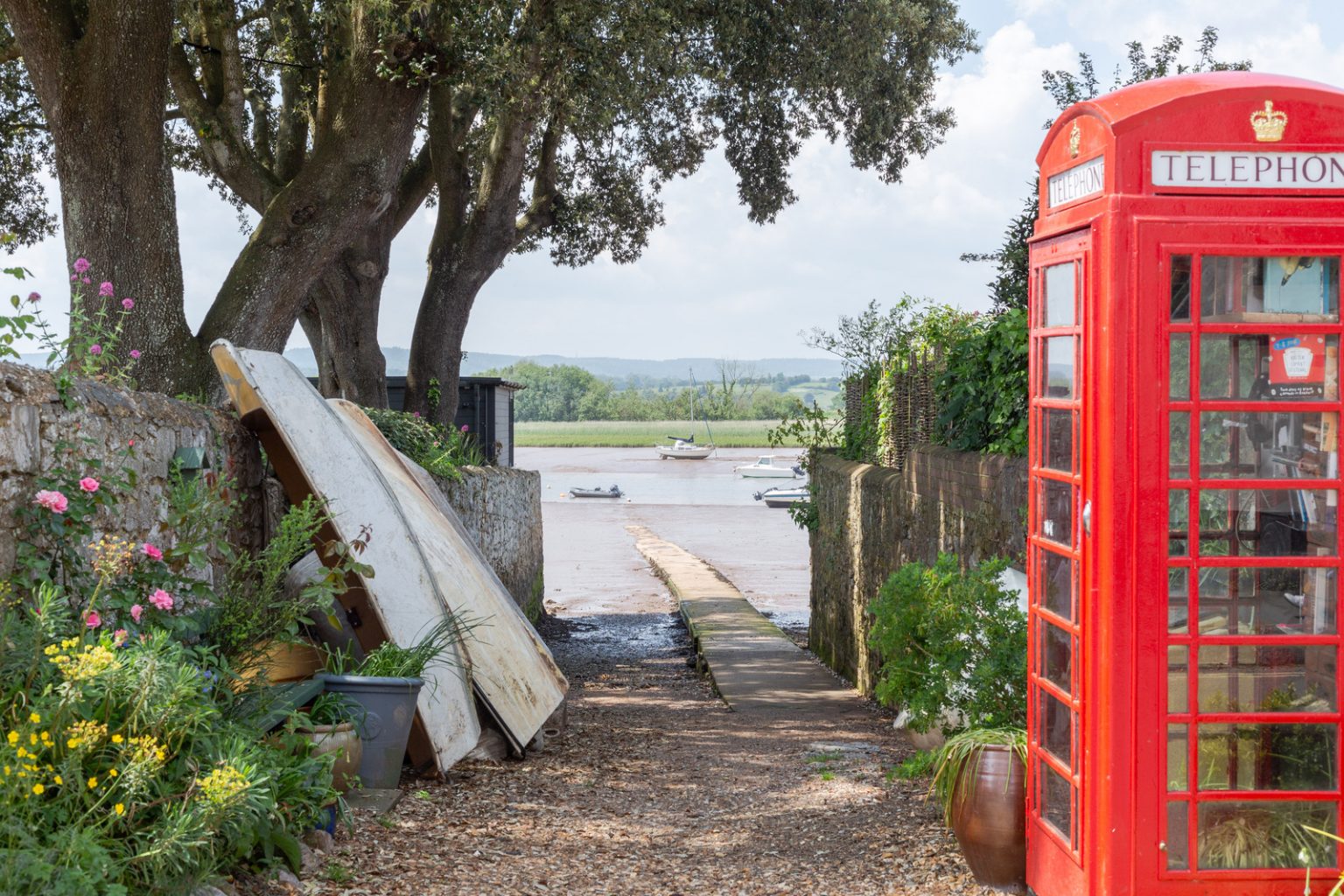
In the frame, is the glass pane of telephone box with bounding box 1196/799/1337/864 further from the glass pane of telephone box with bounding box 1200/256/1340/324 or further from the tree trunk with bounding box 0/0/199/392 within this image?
the tree trunk with bounding box 0/0/199/392

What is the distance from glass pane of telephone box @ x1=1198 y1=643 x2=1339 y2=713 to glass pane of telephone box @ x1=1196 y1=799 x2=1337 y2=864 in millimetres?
303

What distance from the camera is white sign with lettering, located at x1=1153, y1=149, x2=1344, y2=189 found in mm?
3828

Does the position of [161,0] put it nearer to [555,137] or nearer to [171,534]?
[171,534]

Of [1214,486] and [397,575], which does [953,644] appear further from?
[397,575]

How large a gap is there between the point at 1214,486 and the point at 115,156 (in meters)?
8.22

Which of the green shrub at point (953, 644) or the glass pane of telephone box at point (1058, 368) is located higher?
the glass pane of telephone box at point (1058, 368)

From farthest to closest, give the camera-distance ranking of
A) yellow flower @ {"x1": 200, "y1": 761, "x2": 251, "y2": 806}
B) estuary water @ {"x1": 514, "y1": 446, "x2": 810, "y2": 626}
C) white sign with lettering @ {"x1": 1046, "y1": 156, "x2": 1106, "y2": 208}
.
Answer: estuary water @ {"x1": 514, "y1": 446, "x2": 810, "y2": 626}
white sign with lettering @ {"x1": 1046, "y1": 156, "x2": 1106, "y2": 208}
yellow flower @ {"x1": 200, "y1": 761, "x2": 251, "y2": 806}

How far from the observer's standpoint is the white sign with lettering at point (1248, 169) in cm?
383

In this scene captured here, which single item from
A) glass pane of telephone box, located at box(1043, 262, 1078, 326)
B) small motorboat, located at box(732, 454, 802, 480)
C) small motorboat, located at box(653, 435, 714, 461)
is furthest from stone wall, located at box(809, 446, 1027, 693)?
small motorboat, located at box(653, 435, 714, 461)

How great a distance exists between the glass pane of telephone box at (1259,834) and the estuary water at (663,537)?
49.0 feet

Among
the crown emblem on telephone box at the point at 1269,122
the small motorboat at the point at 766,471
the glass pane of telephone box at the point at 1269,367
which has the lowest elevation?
the small motorboat at the point at 766,471

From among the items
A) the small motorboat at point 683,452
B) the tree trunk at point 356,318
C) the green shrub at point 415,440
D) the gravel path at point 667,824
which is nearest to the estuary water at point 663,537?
the tree trunk at point 356,318

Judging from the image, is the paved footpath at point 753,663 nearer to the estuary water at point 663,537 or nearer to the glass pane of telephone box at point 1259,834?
the estuary water at point 663,537

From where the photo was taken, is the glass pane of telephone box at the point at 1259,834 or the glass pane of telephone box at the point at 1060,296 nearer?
the glass pane of telephone box at the point at 1259,834
